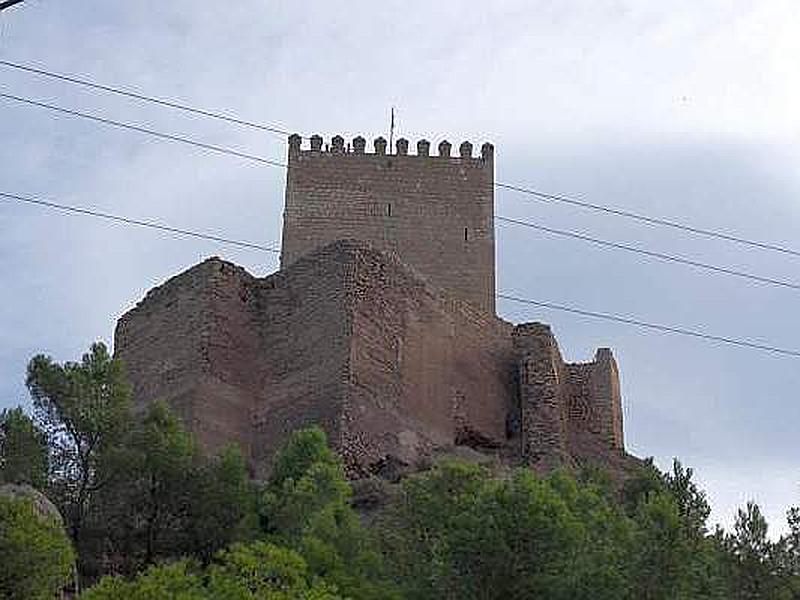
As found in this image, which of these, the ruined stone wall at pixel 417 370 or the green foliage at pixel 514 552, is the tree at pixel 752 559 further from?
the ruined stone wall at pixel 417 370

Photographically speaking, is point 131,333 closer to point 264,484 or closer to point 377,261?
point 377,261

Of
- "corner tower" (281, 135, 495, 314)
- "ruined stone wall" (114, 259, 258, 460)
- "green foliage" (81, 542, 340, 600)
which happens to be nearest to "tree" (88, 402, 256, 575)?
"ruined stone wall" (114, 259, 258, 460)

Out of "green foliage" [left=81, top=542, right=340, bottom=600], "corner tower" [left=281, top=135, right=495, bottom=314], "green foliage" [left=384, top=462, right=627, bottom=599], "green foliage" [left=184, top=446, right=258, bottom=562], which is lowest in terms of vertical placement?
"green foliage" [left=81, top=542, right=340, bottom=600]

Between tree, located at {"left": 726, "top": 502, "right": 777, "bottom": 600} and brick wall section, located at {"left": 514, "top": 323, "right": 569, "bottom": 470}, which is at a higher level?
brick wall section, located at {"left": 514, "top": 323, "right": 569, "bottom": 470}

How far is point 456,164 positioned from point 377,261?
32.3ft

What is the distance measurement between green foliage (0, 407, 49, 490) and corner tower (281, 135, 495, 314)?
15.3 metres

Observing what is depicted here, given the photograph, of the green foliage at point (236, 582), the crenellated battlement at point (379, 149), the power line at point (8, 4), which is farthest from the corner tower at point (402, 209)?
the power line at point (8, 4)

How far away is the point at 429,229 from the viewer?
43562 mm

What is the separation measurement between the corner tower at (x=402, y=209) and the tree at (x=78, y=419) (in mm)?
14368

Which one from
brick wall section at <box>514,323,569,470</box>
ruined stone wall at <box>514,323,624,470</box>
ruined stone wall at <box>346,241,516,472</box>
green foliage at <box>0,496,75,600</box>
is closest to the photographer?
green foliage at <box>0,496,75,600</box>

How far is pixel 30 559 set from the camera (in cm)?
2086

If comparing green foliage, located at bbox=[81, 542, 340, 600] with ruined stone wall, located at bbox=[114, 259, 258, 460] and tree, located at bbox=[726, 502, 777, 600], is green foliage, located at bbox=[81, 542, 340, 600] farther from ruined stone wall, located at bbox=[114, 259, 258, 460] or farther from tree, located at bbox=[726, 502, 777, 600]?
ruined stone wall, located at bbox=[114, 259, 258, 460]

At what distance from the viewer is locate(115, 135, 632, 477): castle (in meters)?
33.5

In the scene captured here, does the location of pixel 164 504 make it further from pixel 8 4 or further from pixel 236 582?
pixel 8 4
